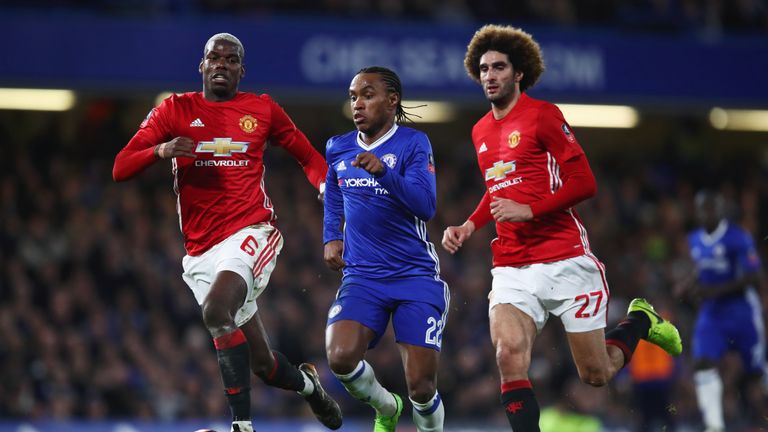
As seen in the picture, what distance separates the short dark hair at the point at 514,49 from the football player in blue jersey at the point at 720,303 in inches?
172

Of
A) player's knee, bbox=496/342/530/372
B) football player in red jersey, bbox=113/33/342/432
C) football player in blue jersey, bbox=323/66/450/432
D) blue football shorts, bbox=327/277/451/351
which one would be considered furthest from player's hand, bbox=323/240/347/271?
player's knee, bbox=496/342/530/372

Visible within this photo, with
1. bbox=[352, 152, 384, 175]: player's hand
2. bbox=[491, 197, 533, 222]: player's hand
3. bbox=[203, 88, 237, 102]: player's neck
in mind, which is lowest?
bbox=[491, 197, 533, 222]: player's hand

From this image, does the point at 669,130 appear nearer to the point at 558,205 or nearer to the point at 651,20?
the point at 651,20

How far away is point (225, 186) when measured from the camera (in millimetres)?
7359

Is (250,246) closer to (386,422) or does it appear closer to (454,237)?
(454,237)

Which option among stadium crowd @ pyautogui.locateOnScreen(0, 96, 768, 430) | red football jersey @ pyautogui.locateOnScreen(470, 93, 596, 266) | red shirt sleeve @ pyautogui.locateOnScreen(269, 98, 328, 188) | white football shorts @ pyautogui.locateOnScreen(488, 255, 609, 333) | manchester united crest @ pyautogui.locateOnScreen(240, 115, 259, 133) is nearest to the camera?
red football jersey @ pyautogui.locateOnScreen(470, 93, 596, 266)

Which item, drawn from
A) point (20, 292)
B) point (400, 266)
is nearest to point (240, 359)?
point (400, 266)

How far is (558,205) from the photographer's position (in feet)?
23.0

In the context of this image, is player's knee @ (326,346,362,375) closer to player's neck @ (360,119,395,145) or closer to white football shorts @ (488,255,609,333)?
white football shorts @ (488,255,609,333)

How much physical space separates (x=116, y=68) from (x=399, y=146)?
9779 mm

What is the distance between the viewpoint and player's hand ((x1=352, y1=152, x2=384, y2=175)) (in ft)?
21.3

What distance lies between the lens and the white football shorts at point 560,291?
720cm

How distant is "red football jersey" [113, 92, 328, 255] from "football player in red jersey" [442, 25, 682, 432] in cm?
134

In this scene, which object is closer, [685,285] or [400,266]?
[400,266]
